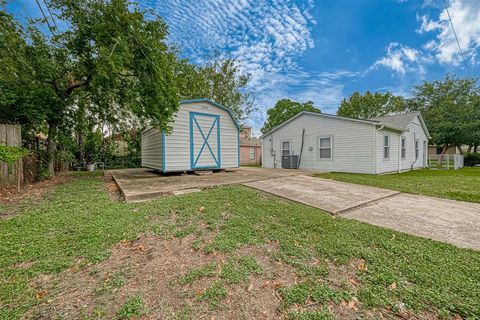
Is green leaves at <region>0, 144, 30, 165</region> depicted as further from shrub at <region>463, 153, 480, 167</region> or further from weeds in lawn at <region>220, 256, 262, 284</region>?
shrub at <region>463, 153, 480, 167</region>

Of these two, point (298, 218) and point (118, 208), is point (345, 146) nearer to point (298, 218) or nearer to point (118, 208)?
point (298, 218)

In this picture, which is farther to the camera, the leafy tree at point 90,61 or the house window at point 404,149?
the house window at point 404,149

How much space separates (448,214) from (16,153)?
898 cm

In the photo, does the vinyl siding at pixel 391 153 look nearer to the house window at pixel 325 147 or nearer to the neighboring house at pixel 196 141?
the house window at pixel 325 147

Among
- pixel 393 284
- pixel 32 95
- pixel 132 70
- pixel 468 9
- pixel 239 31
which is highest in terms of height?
pixel 239 31

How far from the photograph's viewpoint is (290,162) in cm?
1204

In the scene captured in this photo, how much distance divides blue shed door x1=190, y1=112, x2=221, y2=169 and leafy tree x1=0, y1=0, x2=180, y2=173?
5.41 feet

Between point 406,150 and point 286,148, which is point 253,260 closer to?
point 286,148

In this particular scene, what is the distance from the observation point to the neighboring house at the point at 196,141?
296 inches

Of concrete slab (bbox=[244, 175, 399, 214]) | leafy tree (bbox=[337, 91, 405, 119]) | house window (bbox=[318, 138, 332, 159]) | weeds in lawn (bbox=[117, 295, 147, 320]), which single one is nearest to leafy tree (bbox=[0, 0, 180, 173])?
concrete slab (bbox=[244, 175, 399, 214])

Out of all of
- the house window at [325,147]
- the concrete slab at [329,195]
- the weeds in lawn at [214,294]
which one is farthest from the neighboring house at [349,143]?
the weeds in lawn at [214,294]

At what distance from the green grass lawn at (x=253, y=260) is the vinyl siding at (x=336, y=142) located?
730 cm

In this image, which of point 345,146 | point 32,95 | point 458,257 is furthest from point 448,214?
point 32,95

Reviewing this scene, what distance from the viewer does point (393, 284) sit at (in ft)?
5.72
